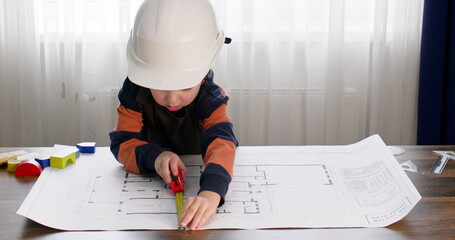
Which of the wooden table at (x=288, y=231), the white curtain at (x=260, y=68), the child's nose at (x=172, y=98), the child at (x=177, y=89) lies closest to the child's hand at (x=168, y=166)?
the child at (x=177, y=89)

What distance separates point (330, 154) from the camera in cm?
133

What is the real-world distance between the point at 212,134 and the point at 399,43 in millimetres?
1418

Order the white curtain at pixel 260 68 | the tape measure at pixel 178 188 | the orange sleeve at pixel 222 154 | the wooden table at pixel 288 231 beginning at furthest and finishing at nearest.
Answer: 1. the white curtain at pixel 260 68
2. the orange sleeve at pixel 222 154
3. the tape measure at pixel 178 188
4. the wooden table at pixel 288 231

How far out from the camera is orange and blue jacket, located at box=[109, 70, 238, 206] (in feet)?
3.85

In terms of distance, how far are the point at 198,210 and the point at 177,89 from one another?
256mm

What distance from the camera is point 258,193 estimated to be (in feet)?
3.66

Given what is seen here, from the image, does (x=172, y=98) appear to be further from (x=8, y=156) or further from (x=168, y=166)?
→ (x=8, y=156)

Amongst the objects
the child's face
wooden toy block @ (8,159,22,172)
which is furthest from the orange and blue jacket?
wooden toy block @ (8,159,22,172)

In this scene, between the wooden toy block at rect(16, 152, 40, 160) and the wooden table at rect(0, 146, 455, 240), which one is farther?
the wooden toy block at rect(16, 152, 40, 160)

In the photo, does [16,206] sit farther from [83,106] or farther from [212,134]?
[83,106]

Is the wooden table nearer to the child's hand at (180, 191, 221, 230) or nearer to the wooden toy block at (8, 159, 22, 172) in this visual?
the child's hand at (180, 191, 221, 230)

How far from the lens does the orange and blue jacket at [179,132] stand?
1173mm

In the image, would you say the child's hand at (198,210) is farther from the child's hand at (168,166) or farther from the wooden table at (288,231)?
the child's hand at (168,166)

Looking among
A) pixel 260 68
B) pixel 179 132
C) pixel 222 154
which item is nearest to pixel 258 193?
pixel 222 154
